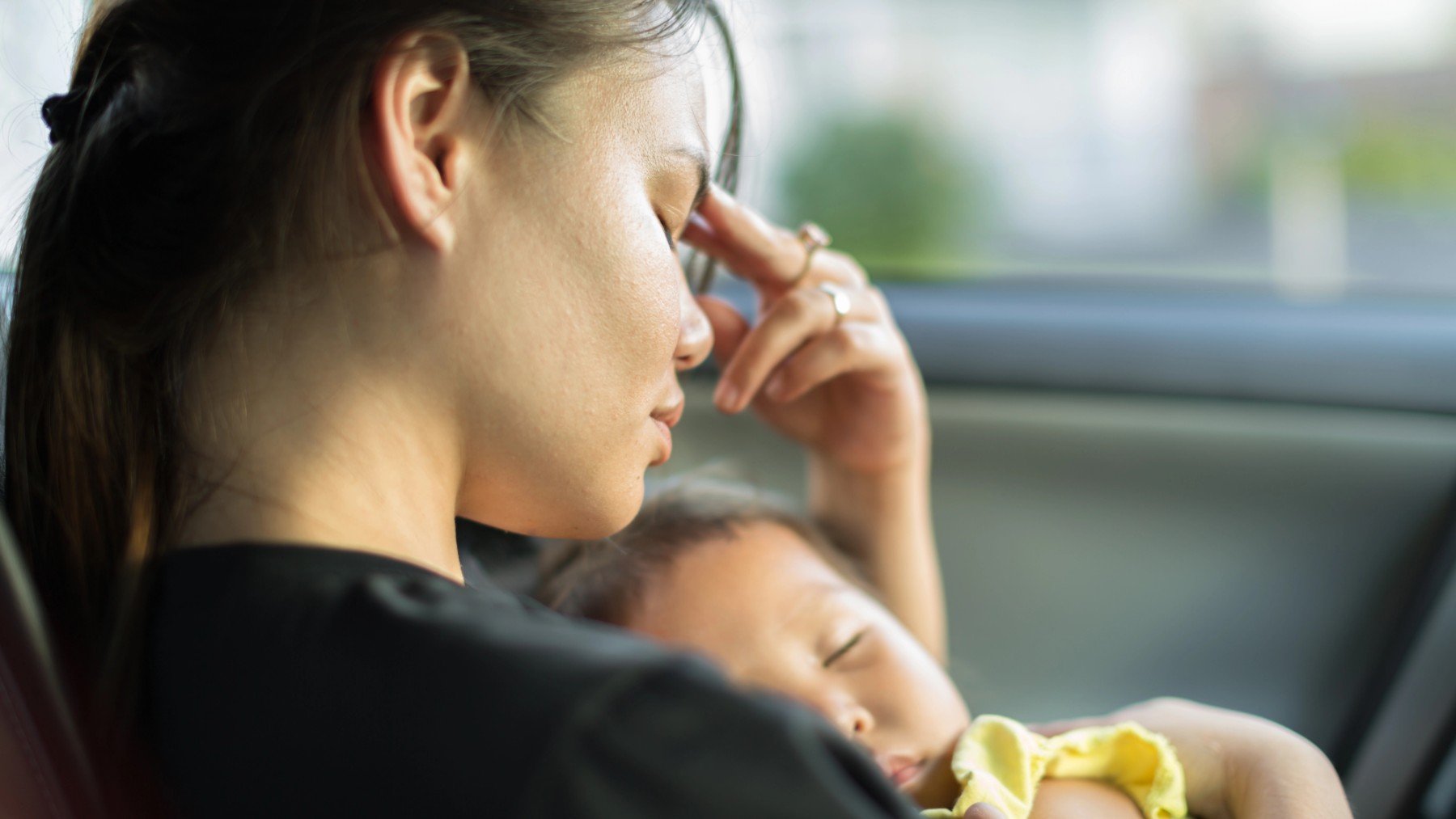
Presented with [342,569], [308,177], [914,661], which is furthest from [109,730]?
[914,661]

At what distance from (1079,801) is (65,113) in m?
0.86

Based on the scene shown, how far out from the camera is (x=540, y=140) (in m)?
0.73

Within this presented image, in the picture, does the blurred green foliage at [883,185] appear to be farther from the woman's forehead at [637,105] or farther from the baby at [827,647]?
the woman's forehead at [637,105]

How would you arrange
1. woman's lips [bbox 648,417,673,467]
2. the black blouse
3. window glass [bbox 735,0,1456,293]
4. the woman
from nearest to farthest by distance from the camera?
the black blouse
the woman
woman's lips [bbox 648,417,673,467]
window glass [bbox 735,0,1456,293]

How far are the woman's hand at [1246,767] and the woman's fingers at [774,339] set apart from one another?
0.42 metres

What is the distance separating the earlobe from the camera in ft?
2.23

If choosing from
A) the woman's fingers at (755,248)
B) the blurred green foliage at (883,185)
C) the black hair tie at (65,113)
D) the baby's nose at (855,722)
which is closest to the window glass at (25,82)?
the black hair tie at (65,113)

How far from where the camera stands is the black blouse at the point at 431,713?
0.51 metres

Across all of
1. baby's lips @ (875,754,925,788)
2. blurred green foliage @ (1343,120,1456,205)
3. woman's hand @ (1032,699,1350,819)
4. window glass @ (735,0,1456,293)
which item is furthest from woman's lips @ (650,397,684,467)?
blurred green foliage @ (1343,120,1456,205)

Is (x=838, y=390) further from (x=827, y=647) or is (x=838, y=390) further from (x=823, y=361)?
(x=827, y=647)

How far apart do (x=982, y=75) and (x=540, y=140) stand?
11.0 ft

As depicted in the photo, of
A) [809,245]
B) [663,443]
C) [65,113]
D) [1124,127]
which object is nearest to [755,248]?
[809,245]

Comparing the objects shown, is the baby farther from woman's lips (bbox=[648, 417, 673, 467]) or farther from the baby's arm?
woman's lips (bbox=[648, 417, 673, 467])

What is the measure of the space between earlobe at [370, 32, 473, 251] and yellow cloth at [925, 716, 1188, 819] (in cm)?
58
